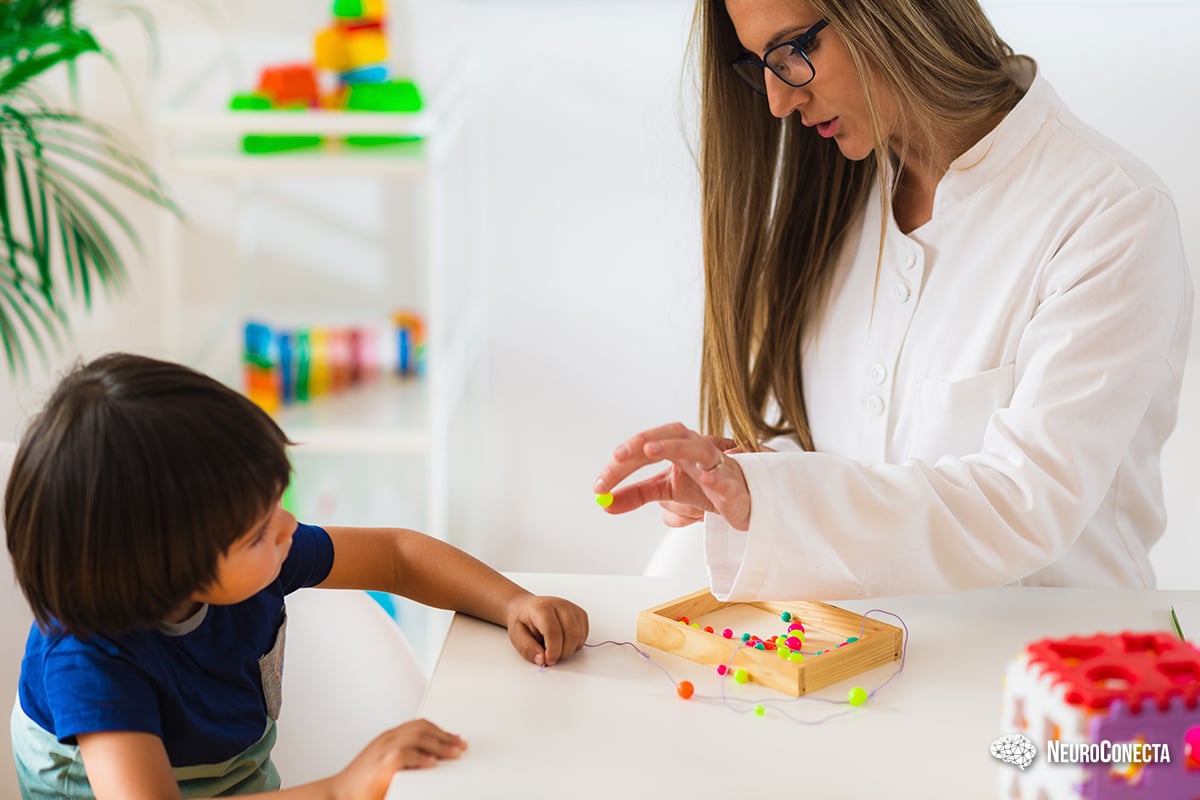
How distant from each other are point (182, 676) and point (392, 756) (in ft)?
0.83

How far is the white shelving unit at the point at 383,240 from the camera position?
81.7 inches

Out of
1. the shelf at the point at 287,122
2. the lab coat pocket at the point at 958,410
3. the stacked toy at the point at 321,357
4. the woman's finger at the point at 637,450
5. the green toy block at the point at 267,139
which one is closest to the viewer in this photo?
the woman's finger at the point at 637,450

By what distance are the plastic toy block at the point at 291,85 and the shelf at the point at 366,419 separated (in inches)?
21.2

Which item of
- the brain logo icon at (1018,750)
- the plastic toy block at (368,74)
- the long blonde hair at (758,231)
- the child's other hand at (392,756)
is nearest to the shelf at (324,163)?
the plastic toy block at (368,74)

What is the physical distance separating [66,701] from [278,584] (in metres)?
0.24

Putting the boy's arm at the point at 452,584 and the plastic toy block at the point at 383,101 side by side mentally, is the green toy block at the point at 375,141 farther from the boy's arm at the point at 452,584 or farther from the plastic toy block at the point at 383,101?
the boy's arm at the point at 452,584

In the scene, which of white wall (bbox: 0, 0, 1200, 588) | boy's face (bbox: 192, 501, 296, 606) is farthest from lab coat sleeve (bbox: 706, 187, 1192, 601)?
white wall (bbox: 0, 0, 1200, 588)

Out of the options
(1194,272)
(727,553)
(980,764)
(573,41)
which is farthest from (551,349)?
(980,764)

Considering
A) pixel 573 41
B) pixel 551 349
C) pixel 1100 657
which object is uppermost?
pixel 573 41

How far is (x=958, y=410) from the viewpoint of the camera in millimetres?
1269

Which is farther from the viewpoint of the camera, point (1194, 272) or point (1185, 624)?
point (1194, 272)

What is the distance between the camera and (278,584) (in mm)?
1115

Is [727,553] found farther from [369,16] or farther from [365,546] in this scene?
[369,16]

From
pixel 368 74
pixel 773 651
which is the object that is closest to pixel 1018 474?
pixel 773 651
